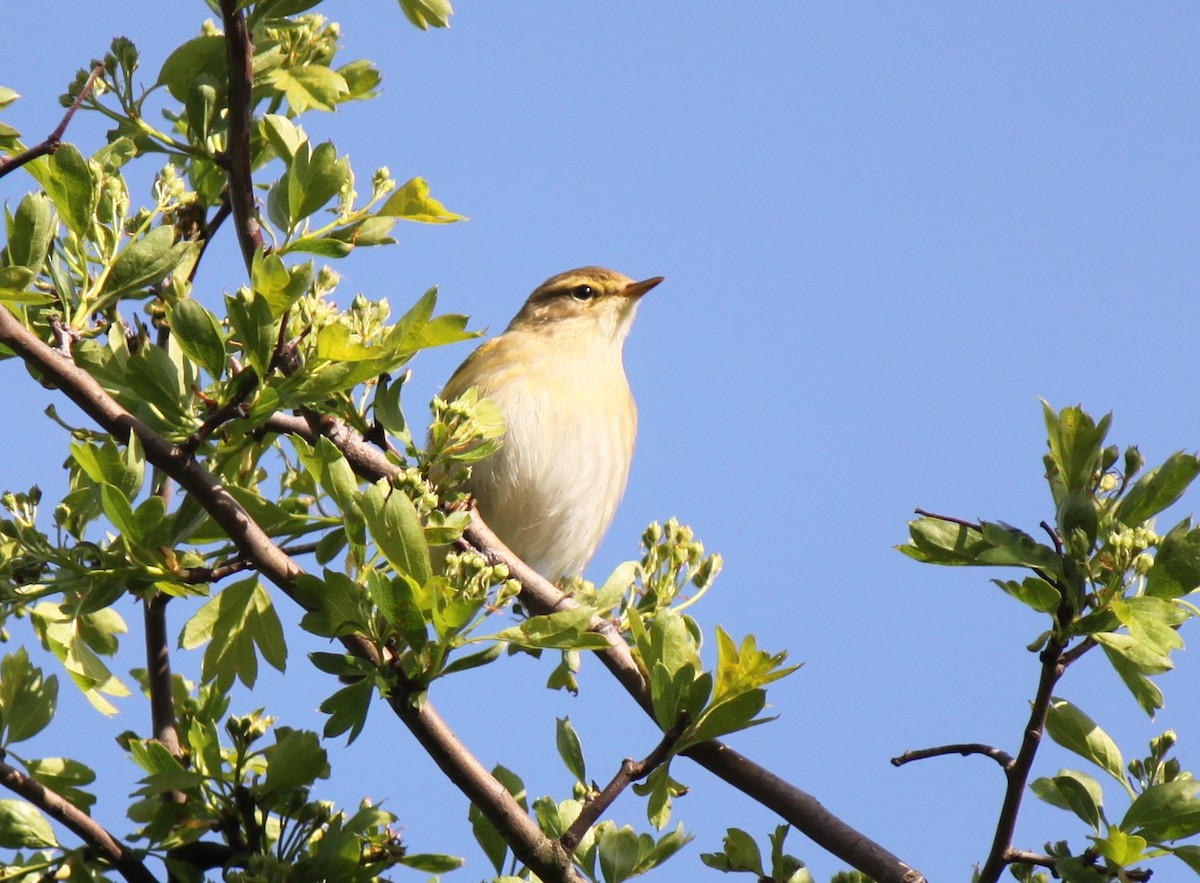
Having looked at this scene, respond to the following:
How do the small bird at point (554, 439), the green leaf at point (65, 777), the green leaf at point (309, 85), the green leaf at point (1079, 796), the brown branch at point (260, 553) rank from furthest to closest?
the small bird at point (554, 439) → the green leaf at point (309, 85) → the green leaf at point (65, 777) → the green leaf at point (1079, 796) → the brown branch at point (260, 553)

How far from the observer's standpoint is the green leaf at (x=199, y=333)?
263 cm

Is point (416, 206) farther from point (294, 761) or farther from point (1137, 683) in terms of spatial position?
point (1137, 683)

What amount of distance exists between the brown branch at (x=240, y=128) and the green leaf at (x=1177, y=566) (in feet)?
6.77

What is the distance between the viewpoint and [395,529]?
99.5 inches

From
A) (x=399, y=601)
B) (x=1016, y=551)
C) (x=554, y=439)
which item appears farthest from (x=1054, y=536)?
(x=554, y=439)

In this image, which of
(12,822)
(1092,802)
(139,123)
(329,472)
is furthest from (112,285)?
(1092,802)

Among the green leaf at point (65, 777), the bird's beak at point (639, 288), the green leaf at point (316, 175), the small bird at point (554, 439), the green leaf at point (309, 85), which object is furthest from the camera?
the bird's beak at point (639, 288)

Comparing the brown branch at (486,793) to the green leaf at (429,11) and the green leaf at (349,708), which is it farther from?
the green leaf at (429,11)

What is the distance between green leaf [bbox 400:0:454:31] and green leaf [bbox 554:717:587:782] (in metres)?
1.81

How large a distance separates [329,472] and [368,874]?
102 cm

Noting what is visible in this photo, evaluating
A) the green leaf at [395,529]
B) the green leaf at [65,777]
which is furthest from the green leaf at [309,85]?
the green leaf at [65,777]

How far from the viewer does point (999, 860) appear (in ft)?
9.19

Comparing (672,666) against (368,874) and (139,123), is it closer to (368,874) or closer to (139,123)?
(368,874)

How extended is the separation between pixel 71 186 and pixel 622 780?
5.85ft
